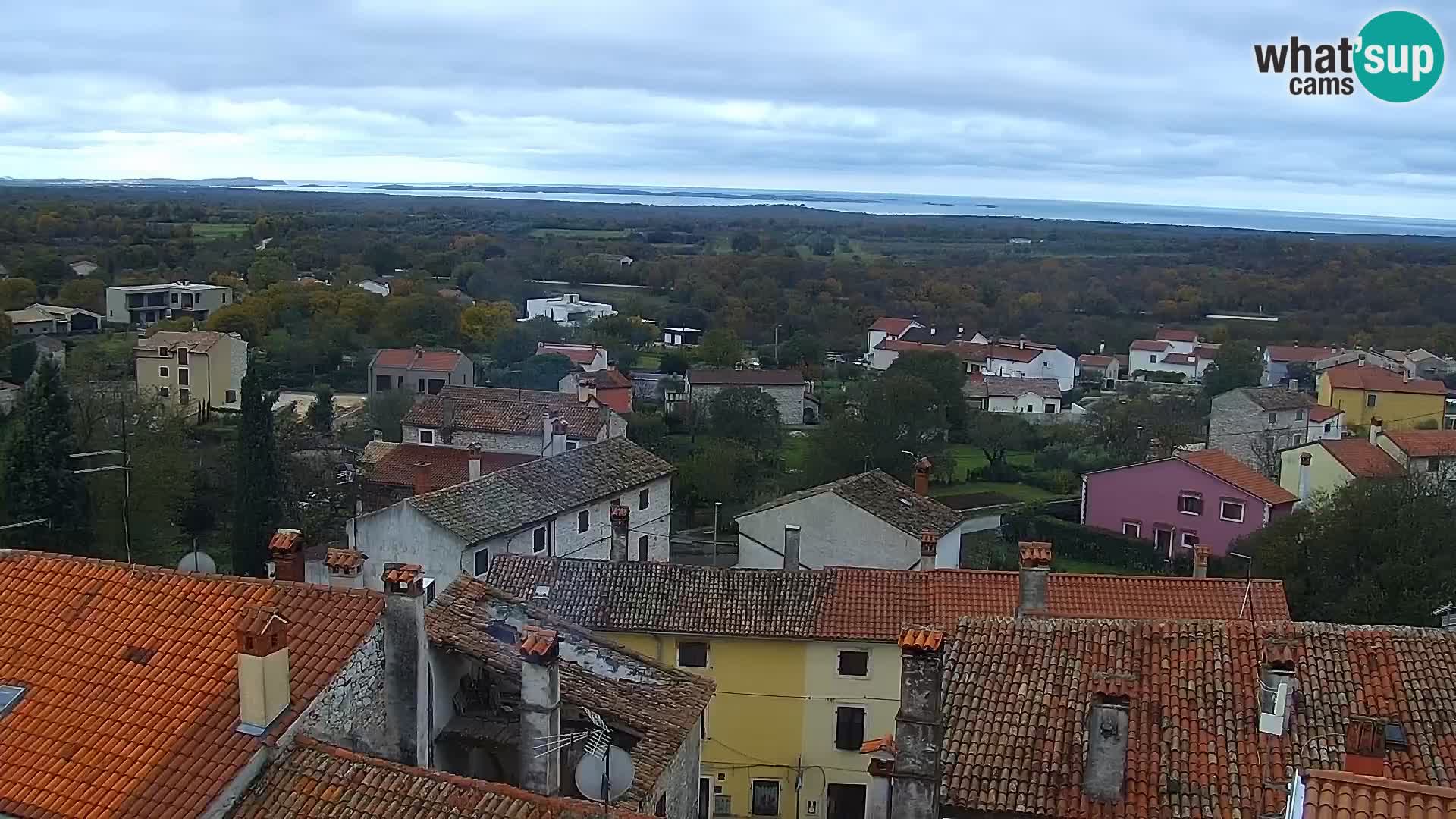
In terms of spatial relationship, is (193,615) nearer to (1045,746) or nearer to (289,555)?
(289,555)

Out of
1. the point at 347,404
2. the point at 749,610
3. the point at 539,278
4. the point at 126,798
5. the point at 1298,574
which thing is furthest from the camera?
the point at 539,278

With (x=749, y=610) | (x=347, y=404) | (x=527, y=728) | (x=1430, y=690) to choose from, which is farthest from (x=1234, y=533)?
(x=347, y=404)

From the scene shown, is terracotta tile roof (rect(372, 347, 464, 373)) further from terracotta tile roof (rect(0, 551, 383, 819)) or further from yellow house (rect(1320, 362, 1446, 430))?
terracotta tile roof (rect(0, 551, 383, 819))

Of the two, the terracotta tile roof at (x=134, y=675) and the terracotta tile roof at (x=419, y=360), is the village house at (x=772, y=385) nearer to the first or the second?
the terracotta tile roof at (x=419, y=360)

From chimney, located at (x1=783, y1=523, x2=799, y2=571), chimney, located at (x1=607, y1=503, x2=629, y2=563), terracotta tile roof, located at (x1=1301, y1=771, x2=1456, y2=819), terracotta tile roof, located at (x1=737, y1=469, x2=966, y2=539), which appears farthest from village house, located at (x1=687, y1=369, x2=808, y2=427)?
terracotta tile roof, located at (x1=1301, y1=771, x2=1456, y2=819)

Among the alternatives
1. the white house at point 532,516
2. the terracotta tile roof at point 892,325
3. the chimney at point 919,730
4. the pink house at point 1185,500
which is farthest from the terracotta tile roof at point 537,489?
the terracotta tile roof at point 892,325
